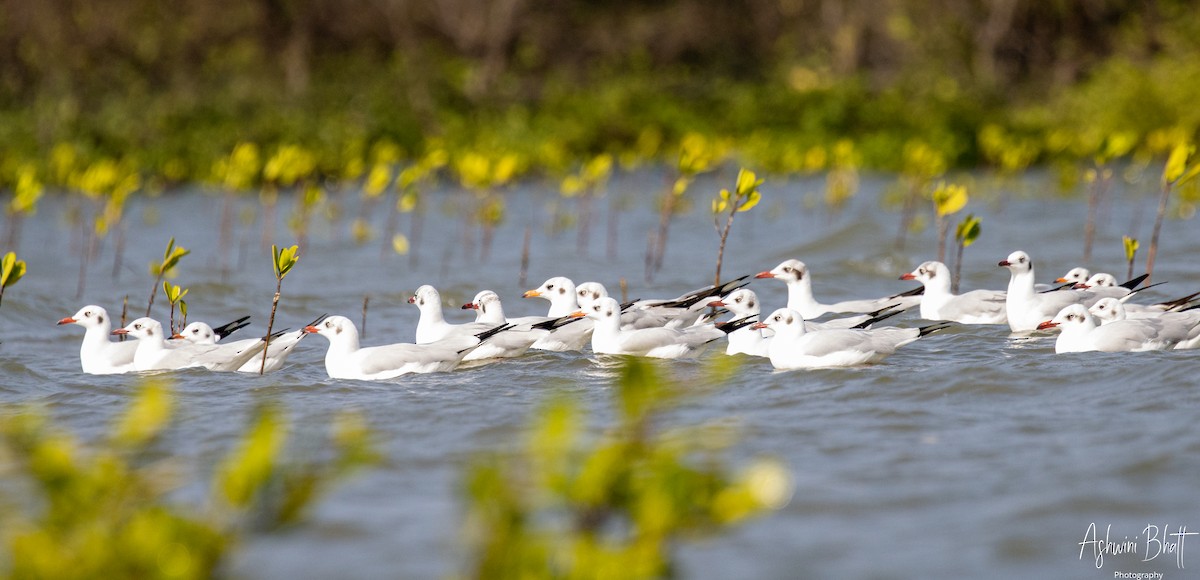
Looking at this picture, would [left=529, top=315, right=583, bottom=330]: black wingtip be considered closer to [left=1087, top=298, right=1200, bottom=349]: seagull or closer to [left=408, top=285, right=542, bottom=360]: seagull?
[left=408, top=285, right=542, bottom=360]: seagull

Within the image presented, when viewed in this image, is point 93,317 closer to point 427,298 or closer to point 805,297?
point 427,298

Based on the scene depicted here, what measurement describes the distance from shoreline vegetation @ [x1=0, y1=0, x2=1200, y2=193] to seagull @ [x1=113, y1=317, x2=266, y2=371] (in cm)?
827

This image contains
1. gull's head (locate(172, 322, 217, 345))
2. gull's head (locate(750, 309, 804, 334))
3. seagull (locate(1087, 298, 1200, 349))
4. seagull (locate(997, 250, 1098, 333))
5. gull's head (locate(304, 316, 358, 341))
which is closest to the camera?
seagull (locate(1087, 298, 1200, 349))

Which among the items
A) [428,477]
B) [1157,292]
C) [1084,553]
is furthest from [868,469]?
[1157,292]

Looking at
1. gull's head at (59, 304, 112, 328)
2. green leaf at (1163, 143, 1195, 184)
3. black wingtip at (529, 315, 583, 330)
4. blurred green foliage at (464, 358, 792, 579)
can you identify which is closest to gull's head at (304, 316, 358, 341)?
black wingtip at (529, 315, 583, 330)

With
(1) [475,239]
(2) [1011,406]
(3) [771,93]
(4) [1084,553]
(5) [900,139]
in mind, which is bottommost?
(4) [1084,553]

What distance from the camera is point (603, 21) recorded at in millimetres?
38344

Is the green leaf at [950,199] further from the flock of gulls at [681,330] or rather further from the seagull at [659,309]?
the seagull at [659,309]

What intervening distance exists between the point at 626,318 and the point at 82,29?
88.5 ft

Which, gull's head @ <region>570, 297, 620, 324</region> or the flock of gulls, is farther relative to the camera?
gull's head @ <region>570, 297, 620, 324</region>

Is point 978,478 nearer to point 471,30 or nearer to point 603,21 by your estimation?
point 471,30

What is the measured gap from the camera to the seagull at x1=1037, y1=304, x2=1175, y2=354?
27.0 ft

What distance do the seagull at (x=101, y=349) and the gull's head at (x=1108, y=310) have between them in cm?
618

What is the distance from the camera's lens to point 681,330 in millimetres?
9414
